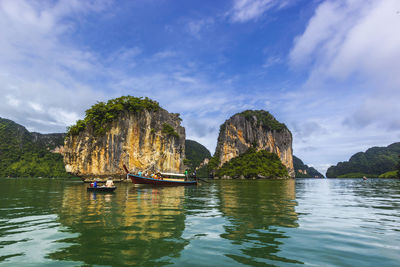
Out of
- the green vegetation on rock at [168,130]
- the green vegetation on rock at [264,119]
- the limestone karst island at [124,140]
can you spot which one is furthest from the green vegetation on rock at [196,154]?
the limestone karst island at [124,140]

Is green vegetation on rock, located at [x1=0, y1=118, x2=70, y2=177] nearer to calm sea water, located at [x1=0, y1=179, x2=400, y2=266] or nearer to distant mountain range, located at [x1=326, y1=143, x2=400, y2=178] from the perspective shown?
calm sea water, located at [x1=0, y1=179, x2=400, y2=266]

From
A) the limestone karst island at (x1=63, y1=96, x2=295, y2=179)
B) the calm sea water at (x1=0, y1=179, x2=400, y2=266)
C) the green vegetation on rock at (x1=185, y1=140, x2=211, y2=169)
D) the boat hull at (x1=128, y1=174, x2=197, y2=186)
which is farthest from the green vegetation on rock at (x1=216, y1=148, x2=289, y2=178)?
the calm sea water at (x1=0, y1=179, x2=400, y2=266)

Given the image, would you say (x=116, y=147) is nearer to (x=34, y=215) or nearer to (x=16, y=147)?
(x=34, y=215)

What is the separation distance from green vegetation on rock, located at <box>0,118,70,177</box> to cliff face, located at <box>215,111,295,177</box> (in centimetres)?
7766

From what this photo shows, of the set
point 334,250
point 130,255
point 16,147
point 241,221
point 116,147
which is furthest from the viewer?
point 16,147

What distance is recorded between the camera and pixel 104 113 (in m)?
50.6

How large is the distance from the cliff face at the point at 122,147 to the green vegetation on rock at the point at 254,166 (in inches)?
1909

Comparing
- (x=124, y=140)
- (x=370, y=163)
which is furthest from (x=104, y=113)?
(x=370, y=163)

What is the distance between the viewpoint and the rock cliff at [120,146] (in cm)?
4966

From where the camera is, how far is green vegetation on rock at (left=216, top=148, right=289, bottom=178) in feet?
312

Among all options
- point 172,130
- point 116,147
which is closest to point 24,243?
point 116,147

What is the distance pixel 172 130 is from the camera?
191ft

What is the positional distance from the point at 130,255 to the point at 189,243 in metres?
1.59

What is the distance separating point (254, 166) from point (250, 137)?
75.5 ft
